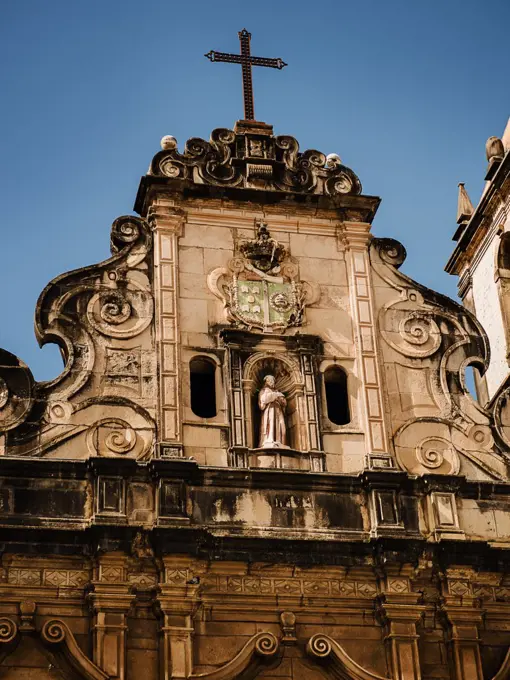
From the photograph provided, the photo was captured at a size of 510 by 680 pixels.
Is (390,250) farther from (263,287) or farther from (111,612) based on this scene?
(111,612)

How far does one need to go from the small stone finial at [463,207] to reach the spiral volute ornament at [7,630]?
9.59 meters

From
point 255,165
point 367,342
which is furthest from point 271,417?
point 255,165

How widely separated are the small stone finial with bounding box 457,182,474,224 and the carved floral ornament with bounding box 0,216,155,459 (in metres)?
5.47

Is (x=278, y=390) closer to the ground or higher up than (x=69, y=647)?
higher up

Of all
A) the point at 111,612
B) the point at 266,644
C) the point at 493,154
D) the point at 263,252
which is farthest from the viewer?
the point at 493,154

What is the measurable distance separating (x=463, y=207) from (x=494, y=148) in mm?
1028

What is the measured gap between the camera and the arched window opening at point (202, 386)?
60.0ft

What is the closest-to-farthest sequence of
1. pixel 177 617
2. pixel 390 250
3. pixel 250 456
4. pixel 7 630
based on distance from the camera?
pixel 7 630 < pixel 177 617 < pixel 250 456 < pixel 390 250

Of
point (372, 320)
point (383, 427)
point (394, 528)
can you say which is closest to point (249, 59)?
point (372, 320)

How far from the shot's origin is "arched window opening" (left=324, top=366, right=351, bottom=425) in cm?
1867

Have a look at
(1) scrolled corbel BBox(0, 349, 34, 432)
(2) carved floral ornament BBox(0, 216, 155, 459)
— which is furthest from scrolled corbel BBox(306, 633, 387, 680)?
(1) scrolled corbel BBox(0, 349, 34, 432)

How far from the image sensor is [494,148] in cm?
2206

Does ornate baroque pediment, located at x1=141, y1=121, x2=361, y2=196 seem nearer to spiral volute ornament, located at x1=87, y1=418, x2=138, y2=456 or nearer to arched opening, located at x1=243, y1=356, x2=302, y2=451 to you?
arched opening, located at x1=243, y1=356, x2=302, y2=451

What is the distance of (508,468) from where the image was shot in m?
18.4
